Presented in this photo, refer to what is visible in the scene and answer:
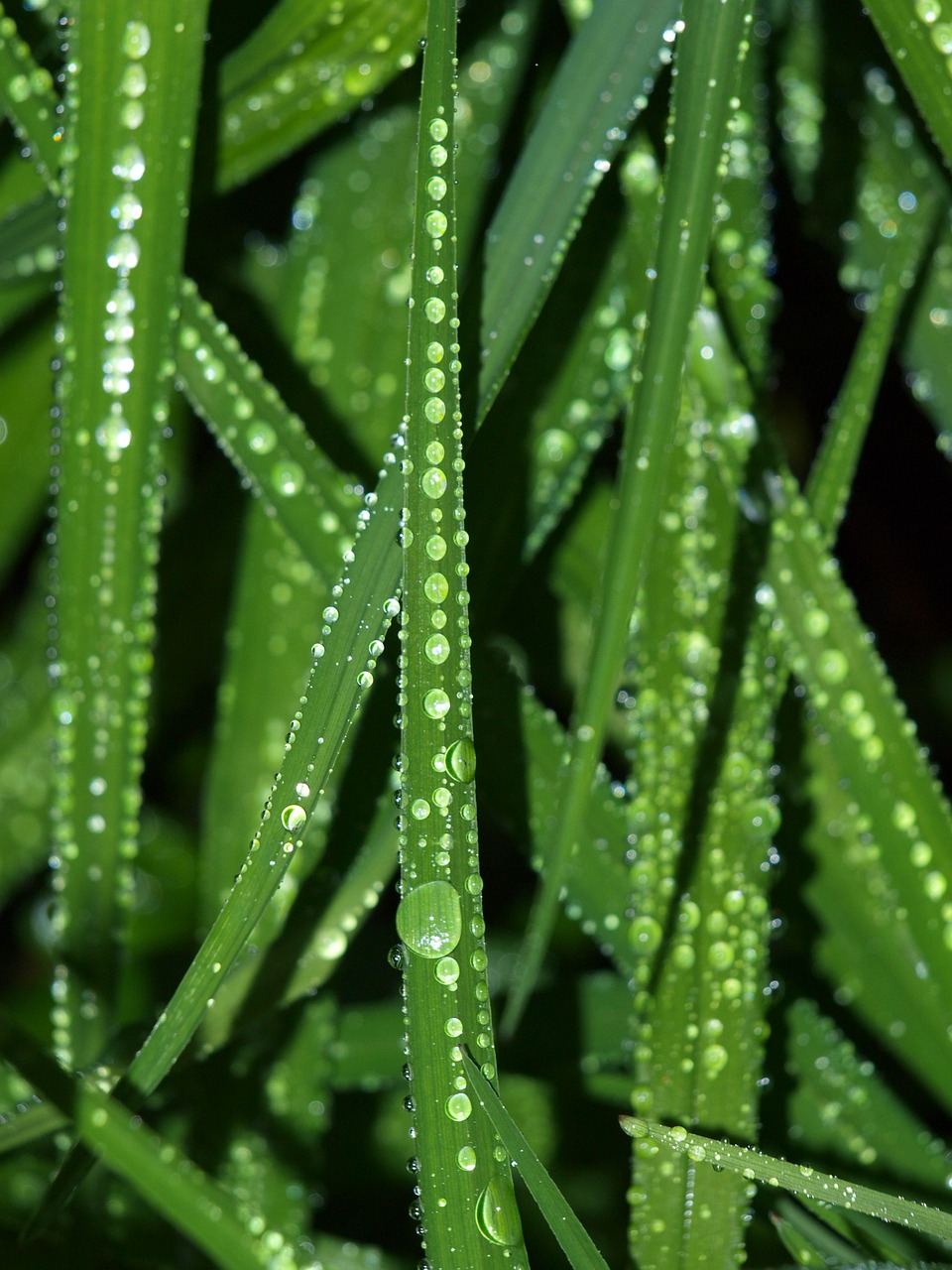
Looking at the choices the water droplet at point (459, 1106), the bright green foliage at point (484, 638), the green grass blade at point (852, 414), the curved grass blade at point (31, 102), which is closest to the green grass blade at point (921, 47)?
the bright green foliage at point (484, 638)

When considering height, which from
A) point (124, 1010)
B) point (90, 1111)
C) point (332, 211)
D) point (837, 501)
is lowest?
point (124, 1010)

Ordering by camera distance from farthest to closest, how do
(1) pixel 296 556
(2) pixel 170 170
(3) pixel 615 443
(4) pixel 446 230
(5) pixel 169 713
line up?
(5) pixel 169 713, (3) pixel 615 443, (1) pixel 296 556, (2) pixel 170 170, (4) pixel 446 230

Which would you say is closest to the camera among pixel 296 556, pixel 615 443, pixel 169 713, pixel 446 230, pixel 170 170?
pixel 446 230

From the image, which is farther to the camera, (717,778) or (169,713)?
(169,713)

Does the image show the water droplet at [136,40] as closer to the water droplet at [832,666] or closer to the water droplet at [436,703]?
the water droplet at [436,703]

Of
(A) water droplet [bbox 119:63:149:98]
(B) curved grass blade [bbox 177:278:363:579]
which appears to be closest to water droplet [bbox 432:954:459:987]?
(B) curved grass blade [bbox 177:278:363:579]

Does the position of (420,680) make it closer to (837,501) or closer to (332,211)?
(837,501)

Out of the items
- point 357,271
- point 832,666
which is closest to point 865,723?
point 832,666

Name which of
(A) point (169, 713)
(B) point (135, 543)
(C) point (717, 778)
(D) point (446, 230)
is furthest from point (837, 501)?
(A) point (169, 713)
